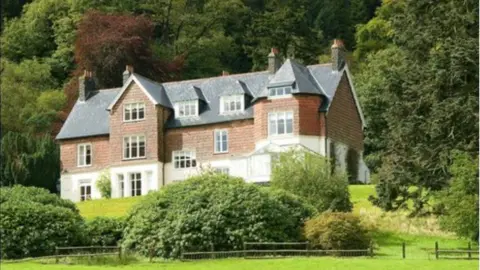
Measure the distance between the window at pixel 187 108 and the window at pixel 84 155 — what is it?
20.0 ft

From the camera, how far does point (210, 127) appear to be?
64312 mm

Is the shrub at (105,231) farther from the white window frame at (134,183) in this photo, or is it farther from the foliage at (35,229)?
the white window frame at (134,183)

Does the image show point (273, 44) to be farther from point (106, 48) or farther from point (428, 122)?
point (428, 122)

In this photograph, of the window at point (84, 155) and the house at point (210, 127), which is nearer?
the house at point (210, 127)

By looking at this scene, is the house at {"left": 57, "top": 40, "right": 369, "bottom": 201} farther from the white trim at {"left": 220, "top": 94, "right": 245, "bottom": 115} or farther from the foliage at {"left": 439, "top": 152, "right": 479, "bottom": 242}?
the foliage at {"left": 439, "top": 152, "right": 479, "bottom": 242}

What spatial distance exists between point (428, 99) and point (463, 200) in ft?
21.2

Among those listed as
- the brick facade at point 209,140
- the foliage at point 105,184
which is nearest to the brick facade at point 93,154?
the foliage at point 105,184

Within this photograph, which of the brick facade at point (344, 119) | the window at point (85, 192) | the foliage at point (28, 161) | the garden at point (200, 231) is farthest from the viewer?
the foliage at point (28, 161)

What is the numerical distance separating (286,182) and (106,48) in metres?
37.4

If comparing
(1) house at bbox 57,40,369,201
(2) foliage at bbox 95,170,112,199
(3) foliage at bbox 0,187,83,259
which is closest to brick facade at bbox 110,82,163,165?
(1) house at bbox 57,40,369,201

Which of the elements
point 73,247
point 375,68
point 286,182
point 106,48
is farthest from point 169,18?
point 73,247

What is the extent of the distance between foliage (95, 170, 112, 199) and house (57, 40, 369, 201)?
0.97 ft

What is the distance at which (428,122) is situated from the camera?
145 feet

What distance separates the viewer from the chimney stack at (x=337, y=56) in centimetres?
6216
